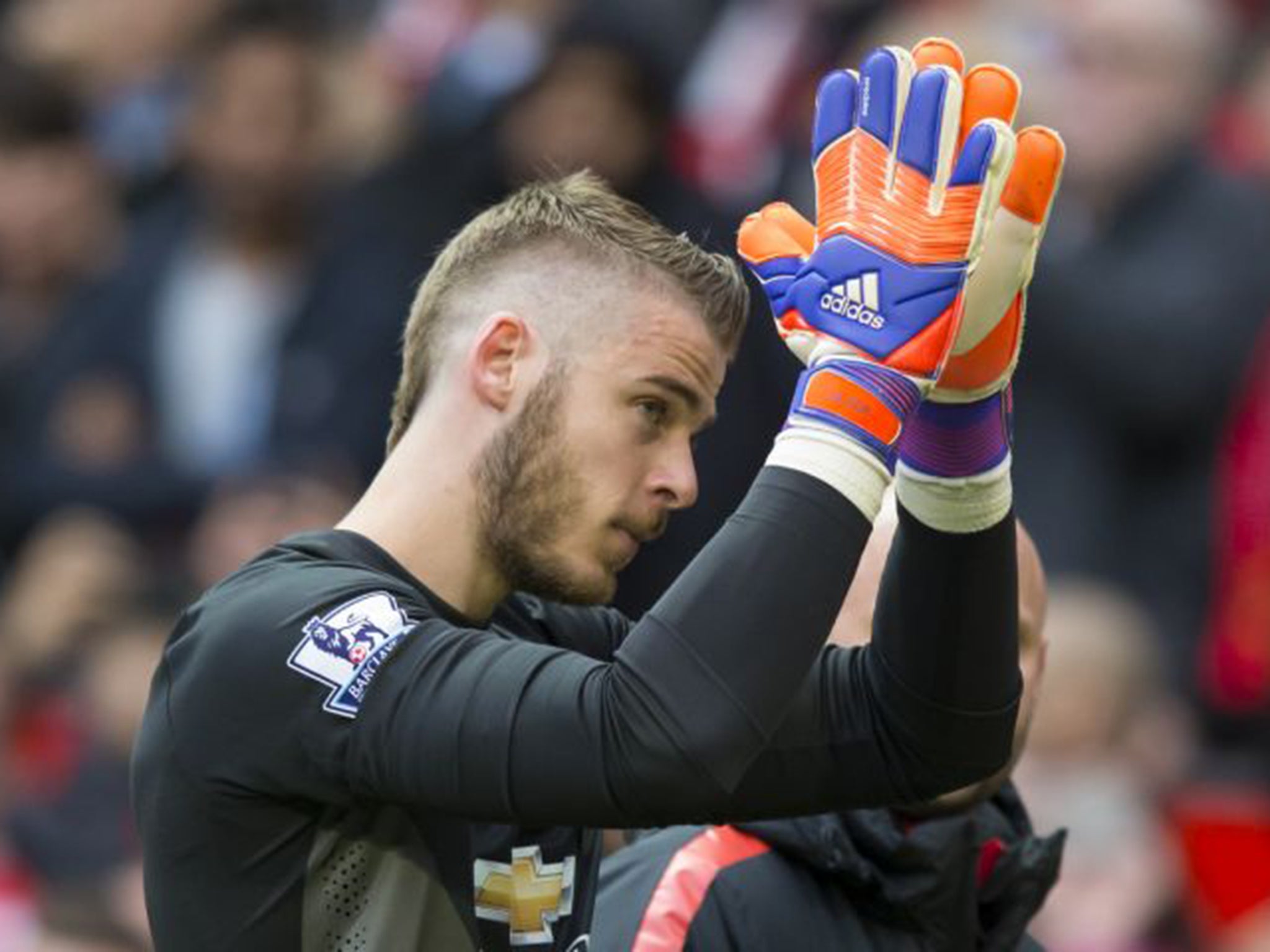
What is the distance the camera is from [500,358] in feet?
10.7

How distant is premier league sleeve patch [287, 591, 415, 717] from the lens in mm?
2980

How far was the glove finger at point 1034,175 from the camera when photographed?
9.81 ft

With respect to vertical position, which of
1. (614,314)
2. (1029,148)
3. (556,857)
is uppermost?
(1029,148)

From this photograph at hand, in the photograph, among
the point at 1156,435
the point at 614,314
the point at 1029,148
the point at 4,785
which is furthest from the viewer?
the point at 4,785

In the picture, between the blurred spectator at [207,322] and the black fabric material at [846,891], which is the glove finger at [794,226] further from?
the blurred spectator at [207,322]

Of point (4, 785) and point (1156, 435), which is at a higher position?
point (1156, 435)

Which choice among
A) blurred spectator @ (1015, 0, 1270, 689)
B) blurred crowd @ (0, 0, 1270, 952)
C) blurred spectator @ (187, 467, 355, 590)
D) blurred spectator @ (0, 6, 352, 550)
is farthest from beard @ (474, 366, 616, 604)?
blurred spectator @ (0, 6, 352, 550)

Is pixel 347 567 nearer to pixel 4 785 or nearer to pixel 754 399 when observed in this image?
pixel 754 399

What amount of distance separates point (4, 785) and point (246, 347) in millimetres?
1309

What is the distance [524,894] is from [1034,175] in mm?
995

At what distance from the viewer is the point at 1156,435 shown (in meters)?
6.51

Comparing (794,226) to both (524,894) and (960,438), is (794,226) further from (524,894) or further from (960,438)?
(524,894)

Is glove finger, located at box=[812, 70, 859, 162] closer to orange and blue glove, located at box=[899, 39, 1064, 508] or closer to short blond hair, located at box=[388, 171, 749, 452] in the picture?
orange and blue glove, located at box=[899, 39, 1064, 508]

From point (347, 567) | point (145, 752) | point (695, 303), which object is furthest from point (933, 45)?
point (145, 752)
